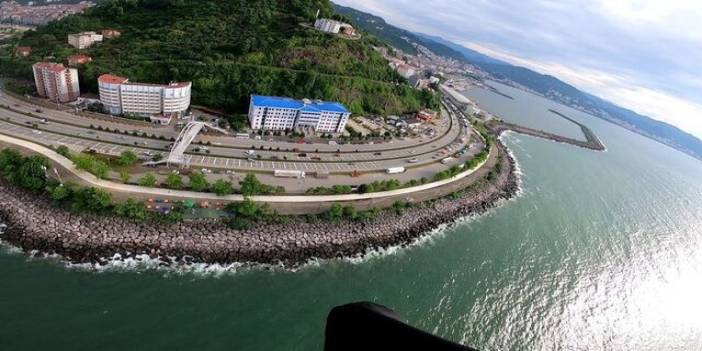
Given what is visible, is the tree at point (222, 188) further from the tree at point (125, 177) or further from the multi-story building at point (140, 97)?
the multi-story building at point (140, 97)

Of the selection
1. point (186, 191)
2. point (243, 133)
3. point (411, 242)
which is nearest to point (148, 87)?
point (243, 133)

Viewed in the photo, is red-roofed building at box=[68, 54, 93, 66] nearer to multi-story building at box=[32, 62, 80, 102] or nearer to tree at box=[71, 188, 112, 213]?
multi-story building at box=[32, 62, 80, 102]

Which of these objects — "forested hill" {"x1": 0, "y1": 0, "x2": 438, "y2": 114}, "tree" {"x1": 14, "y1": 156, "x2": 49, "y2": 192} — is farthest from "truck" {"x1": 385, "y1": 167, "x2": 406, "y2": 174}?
"tree" {"x1": 14, "y1": 156, "x2": 49, "y2": 192}

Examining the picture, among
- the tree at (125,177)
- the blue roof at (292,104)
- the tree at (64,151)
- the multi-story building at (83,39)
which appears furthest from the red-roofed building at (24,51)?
the tree at (125,177)

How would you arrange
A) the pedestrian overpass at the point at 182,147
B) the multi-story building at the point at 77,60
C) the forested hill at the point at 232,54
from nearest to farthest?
the pedestrian overpass at the point at 182,147 < the multi-story building at the point at 77,60 < the forested hill at the point at 232,54

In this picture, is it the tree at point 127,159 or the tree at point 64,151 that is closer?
the tree at point 64,151

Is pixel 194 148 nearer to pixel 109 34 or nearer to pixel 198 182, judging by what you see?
pixel 198 182
